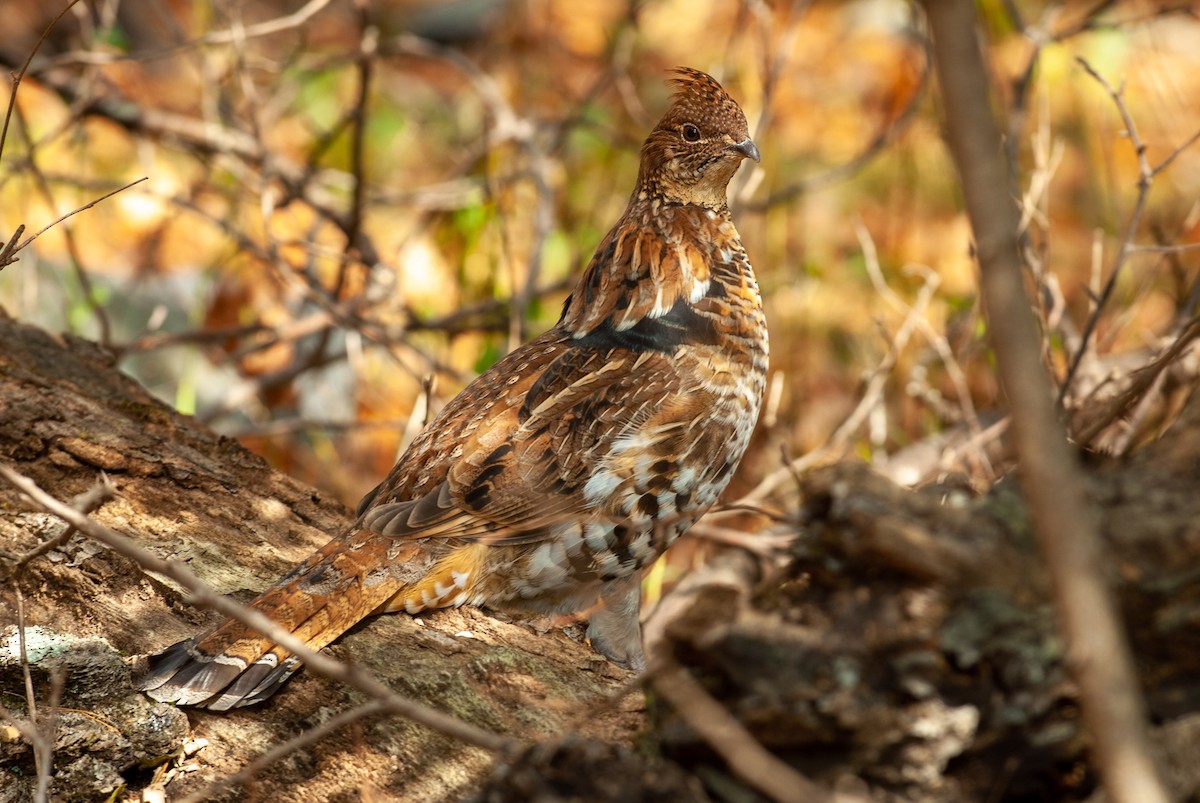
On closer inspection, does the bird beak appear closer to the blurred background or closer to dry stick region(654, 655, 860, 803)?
the blurred background

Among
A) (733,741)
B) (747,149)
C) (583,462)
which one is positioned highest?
(747,149)

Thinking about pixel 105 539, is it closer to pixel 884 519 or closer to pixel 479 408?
pixel 884 519

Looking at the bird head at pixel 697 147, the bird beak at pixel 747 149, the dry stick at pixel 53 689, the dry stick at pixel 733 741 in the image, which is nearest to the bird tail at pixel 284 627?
the dry stick at pixel 53 689

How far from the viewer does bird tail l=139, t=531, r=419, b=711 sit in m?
2.97

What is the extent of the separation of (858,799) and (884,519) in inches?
17.7

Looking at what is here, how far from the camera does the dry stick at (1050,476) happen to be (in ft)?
5.12

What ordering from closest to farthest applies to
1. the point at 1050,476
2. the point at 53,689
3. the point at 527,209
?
the point at 1050,476, the point at 53,689, the point at 527,209

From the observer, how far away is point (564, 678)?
347 cm

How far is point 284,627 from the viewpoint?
3221 millimetres

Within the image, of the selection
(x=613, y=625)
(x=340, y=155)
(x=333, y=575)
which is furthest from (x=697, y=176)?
(x=340, y=155)

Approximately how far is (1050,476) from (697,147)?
2.89 meters

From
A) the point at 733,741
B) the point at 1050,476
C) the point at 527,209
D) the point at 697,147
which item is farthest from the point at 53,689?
the point at 527,209

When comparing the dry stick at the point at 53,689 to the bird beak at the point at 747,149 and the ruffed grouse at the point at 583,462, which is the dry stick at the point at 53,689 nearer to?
the ruffed grouse at the point at 583,462

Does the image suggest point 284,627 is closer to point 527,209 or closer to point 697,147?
point 697,147
